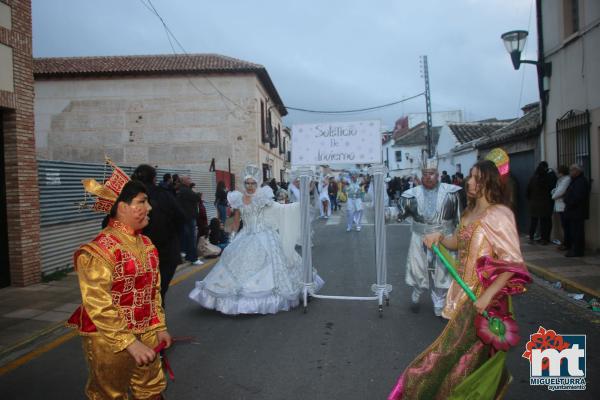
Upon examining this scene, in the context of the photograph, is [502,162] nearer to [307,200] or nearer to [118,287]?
[118,287]

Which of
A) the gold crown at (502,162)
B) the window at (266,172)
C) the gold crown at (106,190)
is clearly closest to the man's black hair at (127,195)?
the gold crown at (106,190)

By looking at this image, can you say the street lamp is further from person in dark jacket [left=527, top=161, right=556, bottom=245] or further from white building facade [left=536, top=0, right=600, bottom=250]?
person in dark jacket [left=527, top=161, right=556, bottom=245]

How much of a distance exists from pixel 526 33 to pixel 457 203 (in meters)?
6.68

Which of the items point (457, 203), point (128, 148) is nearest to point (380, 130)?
point (457, 203)

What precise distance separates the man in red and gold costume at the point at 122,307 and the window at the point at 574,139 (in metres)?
9.95

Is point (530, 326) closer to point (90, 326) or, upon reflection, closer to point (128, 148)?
point (90, 326)

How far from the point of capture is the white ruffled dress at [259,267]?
608cm

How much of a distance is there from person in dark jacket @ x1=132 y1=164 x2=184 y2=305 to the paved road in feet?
3.19

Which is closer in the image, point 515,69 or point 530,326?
point 530,326

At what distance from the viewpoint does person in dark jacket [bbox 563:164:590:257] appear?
29.8ft

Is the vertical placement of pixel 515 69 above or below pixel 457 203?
above

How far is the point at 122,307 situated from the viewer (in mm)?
2535

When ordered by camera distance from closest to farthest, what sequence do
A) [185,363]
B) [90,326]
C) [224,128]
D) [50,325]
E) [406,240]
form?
[90,326]
[185,363]
[50,325]
[406,240]
[224,128]

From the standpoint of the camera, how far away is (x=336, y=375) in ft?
13.8
